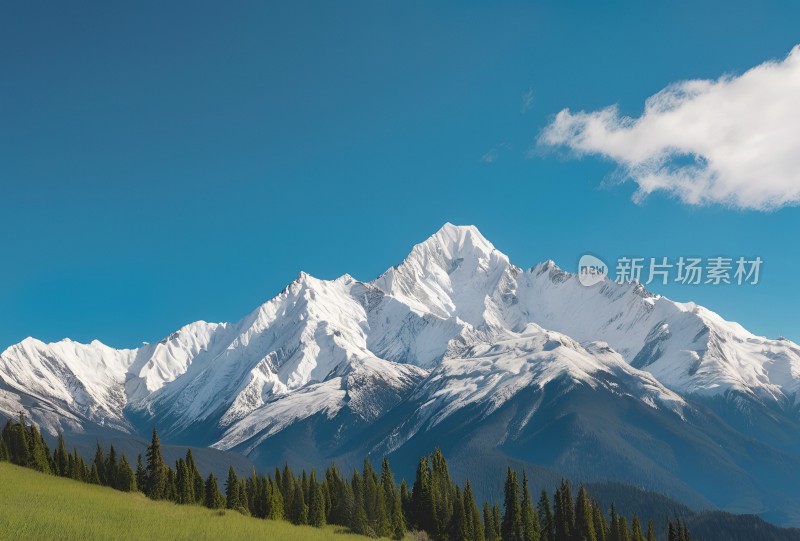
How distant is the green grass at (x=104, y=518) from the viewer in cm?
12256

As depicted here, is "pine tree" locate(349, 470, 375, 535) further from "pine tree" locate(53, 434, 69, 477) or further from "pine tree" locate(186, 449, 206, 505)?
"pine tree" locate(53, 434, 69, 477)

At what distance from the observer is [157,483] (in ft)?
552

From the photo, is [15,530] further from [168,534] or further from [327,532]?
[327,532]

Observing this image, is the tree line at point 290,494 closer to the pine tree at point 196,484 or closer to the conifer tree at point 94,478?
the pine tree at point 196,484

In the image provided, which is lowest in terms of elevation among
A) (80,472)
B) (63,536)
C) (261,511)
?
(63,536)

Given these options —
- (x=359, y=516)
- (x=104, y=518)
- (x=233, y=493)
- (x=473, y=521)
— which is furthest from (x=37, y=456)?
(x=473, y=521)

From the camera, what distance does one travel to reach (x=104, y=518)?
134m

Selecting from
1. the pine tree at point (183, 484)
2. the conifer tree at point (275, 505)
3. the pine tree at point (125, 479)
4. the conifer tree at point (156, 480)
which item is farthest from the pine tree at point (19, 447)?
the conifer tree at point (275, 505)

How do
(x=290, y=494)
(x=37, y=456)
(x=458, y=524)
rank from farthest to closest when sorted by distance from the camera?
(x=458, y=524), (x=290, y=494), (x=37, y=456)

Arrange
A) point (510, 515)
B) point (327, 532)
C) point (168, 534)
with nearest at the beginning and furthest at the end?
point (168, 534), point (327, 532), point (510, 515)

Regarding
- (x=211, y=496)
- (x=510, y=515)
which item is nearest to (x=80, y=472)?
(x=211, y=496)

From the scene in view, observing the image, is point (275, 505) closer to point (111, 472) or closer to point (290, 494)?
point (290, 494)

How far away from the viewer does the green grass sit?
4825 inches

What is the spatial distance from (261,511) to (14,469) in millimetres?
45372
